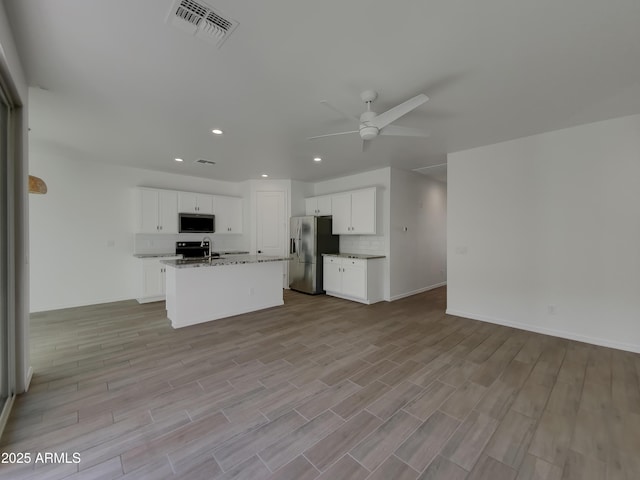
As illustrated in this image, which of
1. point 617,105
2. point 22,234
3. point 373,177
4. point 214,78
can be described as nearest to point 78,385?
point 22,234

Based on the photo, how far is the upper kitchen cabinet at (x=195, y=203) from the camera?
577 centimetres

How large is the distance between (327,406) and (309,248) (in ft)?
→ 13.2

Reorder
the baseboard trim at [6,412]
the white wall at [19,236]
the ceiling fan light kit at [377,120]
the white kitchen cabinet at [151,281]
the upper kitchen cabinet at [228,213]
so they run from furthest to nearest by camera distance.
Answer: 1. the upper kitchen cabinet at [228,213]
2. the white kitchen cabinet at [151,281]
3. the ceiling fan light kit at [377,120]
4. the white wall at [19,236]
5. the baseboard trim at [6,412]

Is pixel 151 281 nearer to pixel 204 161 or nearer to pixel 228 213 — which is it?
pixel 228 213

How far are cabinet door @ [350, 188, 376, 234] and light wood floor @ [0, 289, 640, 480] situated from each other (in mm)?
2273

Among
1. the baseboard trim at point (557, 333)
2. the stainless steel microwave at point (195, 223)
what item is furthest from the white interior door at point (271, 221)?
the baseboard trim at point (557, 333)

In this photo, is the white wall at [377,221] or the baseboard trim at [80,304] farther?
the white wall at [377,221]

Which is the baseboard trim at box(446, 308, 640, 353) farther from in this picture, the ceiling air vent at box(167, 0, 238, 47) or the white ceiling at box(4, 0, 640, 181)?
the ceiling air vent at box(167, 0, 238, 47)

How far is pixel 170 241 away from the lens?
5.88 m

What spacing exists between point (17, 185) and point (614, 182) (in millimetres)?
5991

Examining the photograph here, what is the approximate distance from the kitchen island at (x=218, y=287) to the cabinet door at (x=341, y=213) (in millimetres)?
1666

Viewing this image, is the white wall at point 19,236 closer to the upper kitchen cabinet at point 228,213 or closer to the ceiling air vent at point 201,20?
the ceiling air vent at point 201,20

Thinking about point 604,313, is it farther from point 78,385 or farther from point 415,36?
point 78,385

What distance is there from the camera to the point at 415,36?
1.85m
